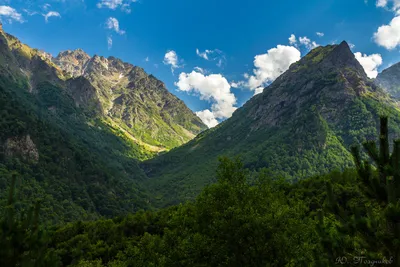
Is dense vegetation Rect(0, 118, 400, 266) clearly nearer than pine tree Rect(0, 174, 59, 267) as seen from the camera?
Yes

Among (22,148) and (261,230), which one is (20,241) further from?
(22,148)

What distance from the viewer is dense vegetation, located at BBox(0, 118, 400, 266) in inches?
419

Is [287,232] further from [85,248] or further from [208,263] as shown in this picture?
[85,248]

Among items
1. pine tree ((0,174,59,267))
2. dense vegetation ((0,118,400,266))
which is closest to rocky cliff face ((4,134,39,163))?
dense vegetation ((0,118,400,266))

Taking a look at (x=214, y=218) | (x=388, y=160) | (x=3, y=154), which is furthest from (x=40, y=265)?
(x=3, y=154)

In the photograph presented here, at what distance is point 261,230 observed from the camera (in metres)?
26.1

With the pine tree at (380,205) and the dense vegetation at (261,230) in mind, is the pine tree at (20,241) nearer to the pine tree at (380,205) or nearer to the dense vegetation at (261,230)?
the dense vegetation at (261,230)

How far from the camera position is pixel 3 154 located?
542ft

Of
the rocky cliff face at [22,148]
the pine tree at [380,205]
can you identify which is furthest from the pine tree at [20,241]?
the rocky cliff face at [22,148]

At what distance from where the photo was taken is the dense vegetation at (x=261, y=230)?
10641 mm
